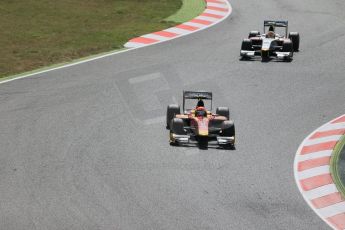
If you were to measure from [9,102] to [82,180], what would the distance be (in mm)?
7358

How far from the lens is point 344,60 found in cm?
3058

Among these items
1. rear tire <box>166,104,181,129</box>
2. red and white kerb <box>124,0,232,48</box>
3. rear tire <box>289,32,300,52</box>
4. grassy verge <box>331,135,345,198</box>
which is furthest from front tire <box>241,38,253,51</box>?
grassy verge <box>331,135,345,198</box>

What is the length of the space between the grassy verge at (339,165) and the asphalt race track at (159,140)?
1108 millimetres

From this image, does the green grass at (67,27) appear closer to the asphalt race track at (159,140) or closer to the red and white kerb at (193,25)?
the red and white kerb at (193,25)

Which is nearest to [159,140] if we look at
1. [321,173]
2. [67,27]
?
[321,173]

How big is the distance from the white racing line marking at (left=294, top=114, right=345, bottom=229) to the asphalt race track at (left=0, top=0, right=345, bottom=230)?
27cm

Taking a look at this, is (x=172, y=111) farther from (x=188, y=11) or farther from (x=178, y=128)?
(x=188, y=11)

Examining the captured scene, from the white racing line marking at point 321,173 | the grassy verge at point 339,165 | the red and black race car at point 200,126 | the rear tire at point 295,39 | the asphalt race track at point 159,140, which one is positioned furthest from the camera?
the rear tire at point 295,39

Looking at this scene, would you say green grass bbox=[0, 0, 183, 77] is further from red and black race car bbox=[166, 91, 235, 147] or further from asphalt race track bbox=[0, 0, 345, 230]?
red and black race car bbox=[166, 91, 235, 147]

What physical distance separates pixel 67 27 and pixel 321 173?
19291 mm

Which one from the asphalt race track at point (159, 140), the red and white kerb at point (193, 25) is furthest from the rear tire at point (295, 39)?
the red and white kerb at point (193, 25)

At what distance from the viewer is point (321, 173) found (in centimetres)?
1956

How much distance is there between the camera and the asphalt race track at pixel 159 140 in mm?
16938

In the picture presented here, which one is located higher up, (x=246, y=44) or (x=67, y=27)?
(x=246, y=44)
